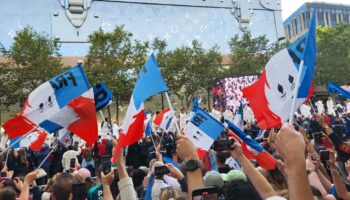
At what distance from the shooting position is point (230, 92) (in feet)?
80.6

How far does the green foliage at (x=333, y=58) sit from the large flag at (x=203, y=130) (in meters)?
37.6

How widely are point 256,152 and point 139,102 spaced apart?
1.57 m

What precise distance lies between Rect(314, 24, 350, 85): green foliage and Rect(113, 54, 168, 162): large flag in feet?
126

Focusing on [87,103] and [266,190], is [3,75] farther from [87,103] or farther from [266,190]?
[266,190]

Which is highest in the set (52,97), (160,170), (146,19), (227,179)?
(146,19)

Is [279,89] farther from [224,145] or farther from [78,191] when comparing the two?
[78,191]

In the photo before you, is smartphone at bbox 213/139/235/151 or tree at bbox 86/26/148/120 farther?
tree at bbox 86/26/148/120

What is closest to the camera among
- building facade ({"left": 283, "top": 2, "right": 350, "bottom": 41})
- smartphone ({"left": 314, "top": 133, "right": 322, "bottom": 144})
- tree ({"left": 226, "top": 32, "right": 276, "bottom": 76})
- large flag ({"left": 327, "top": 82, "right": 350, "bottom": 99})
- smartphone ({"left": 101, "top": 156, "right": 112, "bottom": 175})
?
smartphone ({"left": 101, "top": 156, "right": 112, "bottom": 175})

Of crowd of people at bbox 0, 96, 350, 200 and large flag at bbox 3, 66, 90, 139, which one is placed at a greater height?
large flag at bbox 3, 66, 90, 139

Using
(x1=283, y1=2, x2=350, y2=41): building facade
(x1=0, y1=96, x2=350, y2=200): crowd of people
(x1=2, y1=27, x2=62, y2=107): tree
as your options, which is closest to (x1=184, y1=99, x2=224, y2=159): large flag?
(x1=0, y1=96, x2=350, y2=200): crowd of people

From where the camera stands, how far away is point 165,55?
114 feet

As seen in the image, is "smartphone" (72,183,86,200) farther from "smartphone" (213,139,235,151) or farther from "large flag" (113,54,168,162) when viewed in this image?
"large flag" (113,54,168,162)

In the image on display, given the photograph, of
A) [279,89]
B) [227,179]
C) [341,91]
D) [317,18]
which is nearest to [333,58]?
[341,91]

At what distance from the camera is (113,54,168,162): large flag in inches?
198
